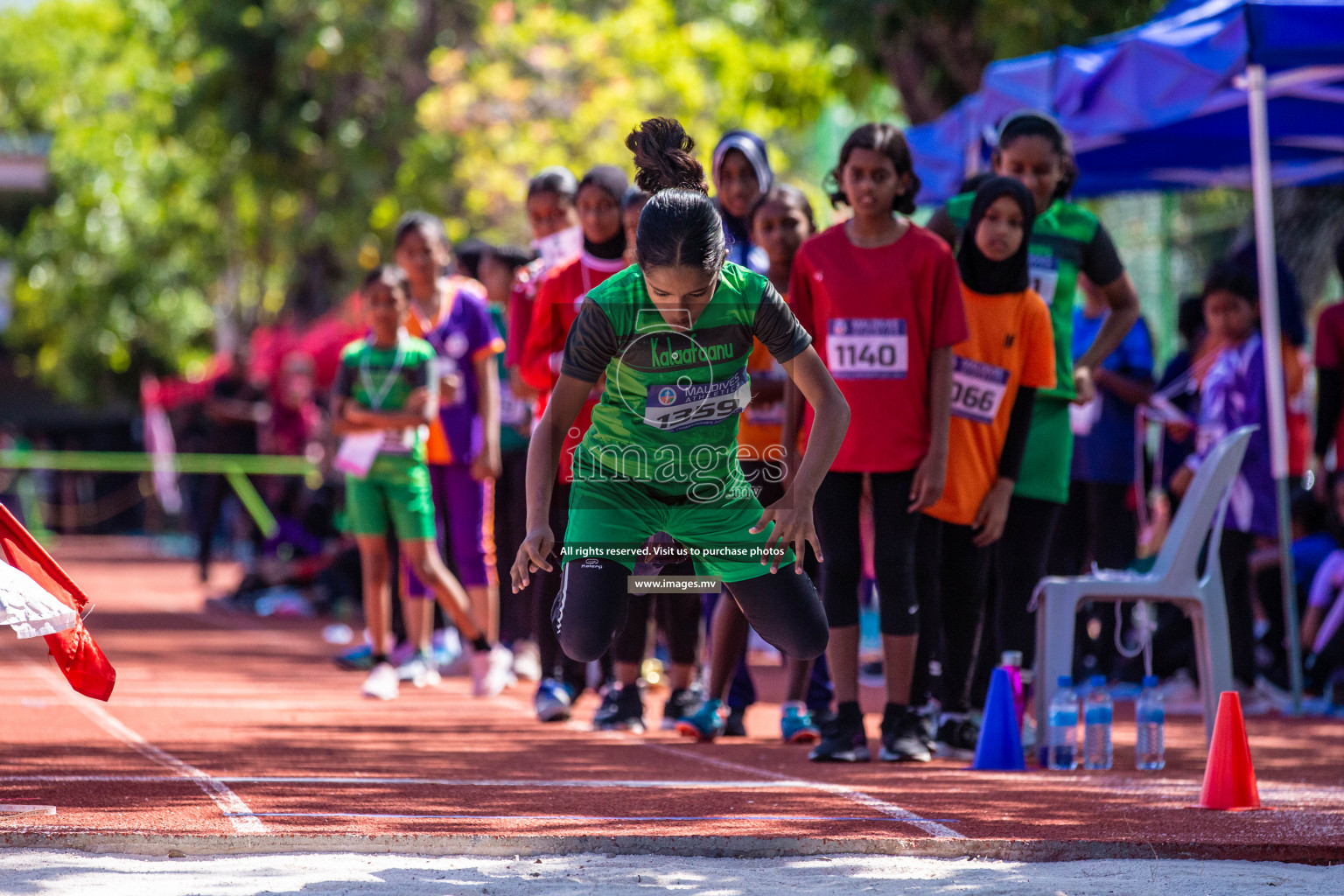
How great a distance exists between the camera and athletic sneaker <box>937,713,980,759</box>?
6.69m

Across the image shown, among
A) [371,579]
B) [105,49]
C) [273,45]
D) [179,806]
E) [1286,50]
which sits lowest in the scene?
[179,806]

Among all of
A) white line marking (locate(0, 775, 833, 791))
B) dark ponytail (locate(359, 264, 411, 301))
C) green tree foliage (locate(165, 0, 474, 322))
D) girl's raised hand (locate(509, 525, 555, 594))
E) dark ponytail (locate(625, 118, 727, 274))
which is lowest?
white line marking (locate(0, 775, 833, 791))

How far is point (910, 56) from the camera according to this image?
1519cm

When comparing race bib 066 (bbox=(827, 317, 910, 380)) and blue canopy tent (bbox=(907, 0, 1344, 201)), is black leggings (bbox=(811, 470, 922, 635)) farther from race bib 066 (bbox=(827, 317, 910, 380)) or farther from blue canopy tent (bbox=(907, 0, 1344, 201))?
blue canopy tent (bbox=(907, 0, 1344, 201))

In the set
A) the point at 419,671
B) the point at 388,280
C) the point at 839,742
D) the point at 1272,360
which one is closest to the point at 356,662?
the point at 419,671

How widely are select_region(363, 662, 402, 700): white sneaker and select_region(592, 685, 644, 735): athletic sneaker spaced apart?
5.48 feet

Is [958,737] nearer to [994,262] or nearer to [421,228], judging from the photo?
[994,262]

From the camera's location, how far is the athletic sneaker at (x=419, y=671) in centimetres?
930

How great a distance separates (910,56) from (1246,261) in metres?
5.62

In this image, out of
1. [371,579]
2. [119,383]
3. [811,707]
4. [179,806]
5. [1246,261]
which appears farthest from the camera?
[119,383]

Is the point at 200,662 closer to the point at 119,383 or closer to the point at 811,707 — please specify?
the point at 811,707

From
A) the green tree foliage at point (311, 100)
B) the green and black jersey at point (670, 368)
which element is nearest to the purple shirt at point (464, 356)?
the green and black jersey at point (670, 368)

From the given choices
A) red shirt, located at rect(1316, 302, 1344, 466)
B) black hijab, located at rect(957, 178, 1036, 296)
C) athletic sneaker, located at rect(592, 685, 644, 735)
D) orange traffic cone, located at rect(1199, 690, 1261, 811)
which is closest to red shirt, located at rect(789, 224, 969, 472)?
black hijab, located at rect(957, 178, 1036, 296)

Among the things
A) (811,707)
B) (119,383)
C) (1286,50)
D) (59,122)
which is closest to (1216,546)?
(811,707)
